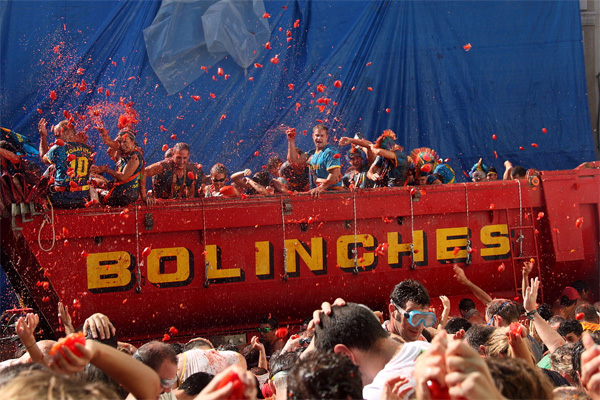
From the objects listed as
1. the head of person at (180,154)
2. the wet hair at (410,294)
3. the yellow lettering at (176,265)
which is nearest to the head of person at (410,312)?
the wet hair at (410,294)

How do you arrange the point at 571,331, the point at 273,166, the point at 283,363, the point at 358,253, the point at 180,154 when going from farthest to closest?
the point at 273,166 → the point at 180,154 → the point at 358,253 → the point at 571,331 → the point at 283,363

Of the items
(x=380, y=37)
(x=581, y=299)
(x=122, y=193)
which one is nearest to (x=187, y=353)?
(x=122, y=193)

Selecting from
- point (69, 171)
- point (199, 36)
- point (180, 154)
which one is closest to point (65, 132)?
point (69, 171)

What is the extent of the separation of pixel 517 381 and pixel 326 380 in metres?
0.58

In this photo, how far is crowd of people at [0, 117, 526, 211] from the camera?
6.92 meters

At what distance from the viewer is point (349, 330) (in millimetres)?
2705

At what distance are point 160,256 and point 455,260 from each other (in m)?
3.44

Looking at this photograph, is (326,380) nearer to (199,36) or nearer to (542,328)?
(542,328)

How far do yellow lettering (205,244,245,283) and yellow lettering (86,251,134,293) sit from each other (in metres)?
0.82

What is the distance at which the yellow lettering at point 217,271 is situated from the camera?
23.2ft

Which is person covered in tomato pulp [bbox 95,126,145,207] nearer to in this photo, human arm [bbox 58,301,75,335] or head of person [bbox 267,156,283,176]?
human arm [bbox 58,301,75,335]

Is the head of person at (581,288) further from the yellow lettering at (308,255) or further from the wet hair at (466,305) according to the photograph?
→ the yellow lettering at (308,255)

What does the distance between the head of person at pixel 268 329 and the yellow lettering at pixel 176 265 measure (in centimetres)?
95

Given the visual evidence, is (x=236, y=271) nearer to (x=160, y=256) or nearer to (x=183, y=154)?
(x=160, y=256)
